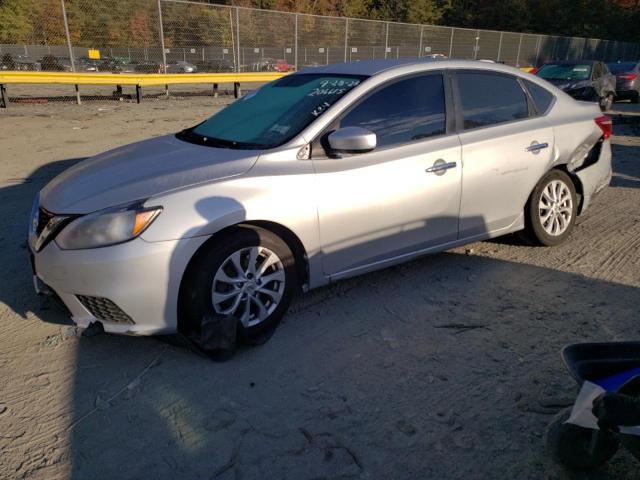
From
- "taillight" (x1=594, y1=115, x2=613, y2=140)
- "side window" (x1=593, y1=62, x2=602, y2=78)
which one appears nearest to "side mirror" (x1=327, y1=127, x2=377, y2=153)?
"taillight" (x1=594, y1=115, x2=613, y2=140)

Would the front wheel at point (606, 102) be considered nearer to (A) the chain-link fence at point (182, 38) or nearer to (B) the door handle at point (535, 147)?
(A) the chain-link fence at point (182, 38)

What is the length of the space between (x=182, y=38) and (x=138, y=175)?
46.8ft

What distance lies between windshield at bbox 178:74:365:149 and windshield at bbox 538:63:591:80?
1259cm

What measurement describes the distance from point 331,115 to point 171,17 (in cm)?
1410

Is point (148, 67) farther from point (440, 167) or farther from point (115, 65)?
point (440, 167)

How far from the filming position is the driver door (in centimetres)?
341

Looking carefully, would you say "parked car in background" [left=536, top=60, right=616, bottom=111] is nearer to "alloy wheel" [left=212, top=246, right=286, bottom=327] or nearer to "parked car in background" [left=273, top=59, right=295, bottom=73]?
"parked car in background" [left=273, top=59, right=295, bottom=73]

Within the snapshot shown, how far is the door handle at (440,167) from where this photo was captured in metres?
3.76

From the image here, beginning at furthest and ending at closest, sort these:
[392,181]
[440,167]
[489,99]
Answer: [489,99] → [440,167] → [392,181]

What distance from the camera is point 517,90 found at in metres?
4.50

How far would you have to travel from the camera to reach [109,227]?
9.30ft

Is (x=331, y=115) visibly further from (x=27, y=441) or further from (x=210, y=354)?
(x=27, y=441)

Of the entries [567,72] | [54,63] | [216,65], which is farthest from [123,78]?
[567,72]

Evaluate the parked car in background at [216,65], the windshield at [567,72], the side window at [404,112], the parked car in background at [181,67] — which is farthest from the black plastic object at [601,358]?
the parked car in background at [216,65]
